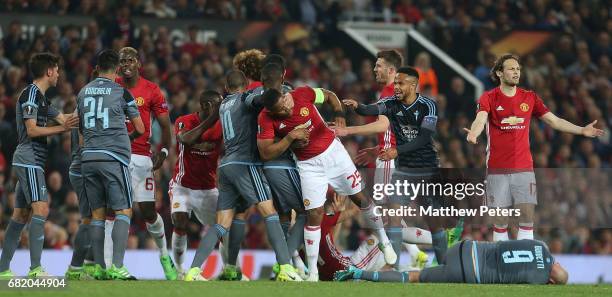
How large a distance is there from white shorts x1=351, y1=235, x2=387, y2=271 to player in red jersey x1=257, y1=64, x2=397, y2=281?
67 cm

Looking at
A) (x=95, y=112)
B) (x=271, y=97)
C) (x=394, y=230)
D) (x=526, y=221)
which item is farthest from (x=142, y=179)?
(x=526, y=221)

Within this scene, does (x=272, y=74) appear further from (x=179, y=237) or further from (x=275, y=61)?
(x=179, y=237)

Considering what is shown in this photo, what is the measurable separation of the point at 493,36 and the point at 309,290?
13.8 metres

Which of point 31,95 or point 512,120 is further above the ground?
point 31,95

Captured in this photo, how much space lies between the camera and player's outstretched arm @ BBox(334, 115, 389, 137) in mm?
10914

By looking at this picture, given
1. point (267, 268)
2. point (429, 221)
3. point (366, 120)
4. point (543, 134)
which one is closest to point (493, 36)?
point (543, 134)

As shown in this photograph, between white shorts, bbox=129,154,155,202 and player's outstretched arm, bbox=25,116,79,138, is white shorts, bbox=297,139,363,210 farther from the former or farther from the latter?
player's outstretched arm, bbox=25,116,79,138

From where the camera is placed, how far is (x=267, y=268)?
602 inches

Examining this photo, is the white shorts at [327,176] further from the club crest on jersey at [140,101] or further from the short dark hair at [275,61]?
the club crest on jersey at [140,101]

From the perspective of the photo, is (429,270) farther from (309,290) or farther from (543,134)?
(543,134)

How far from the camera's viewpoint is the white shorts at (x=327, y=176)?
10.9 metres

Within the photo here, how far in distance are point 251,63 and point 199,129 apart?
0.81m

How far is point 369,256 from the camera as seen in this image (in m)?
12.0
